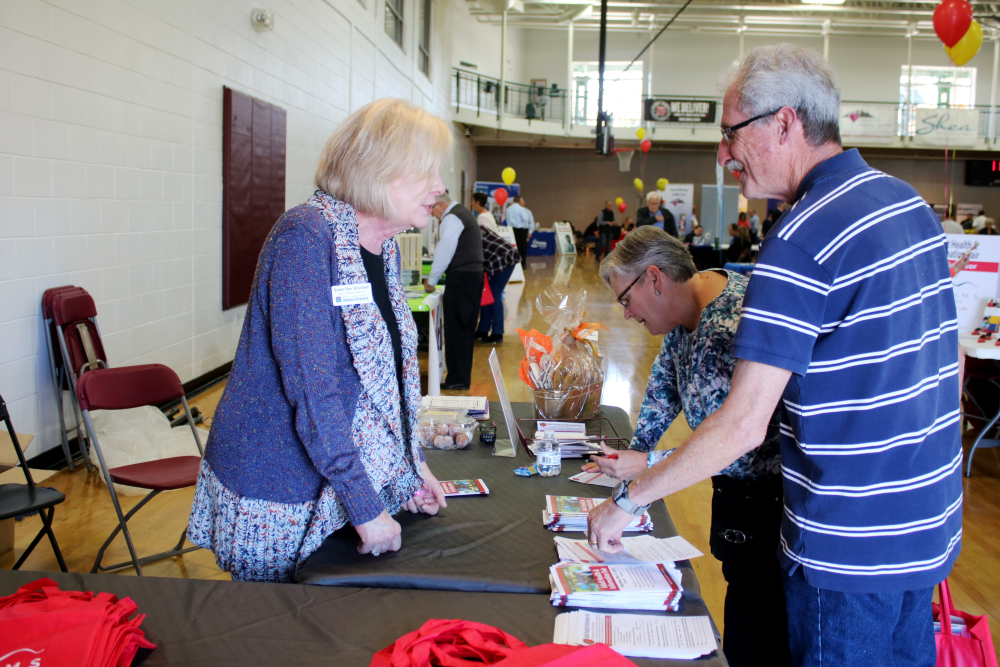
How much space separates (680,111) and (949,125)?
22.2 feet

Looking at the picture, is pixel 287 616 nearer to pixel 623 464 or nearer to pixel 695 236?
pixel 623 464

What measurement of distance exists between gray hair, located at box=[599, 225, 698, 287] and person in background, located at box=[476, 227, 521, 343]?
16.2ft

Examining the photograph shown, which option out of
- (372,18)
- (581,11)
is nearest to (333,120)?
(372,18)

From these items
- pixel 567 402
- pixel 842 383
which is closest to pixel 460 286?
pixel 567 402

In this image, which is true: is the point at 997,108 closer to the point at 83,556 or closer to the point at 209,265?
the point at 209,265

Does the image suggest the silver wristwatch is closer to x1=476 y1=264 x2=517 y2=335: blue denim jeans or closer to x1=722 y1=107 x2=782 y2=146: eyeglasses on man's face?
x1=722 y1=107 x2=782 y2=146: eyeglasses on man's face

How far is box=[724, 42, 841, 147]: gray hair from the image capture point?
1.17m

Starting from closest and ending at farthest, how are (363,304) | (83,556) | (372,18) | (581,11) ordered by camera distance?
(363,304) < (83,556) < (372,18) < (581,11)

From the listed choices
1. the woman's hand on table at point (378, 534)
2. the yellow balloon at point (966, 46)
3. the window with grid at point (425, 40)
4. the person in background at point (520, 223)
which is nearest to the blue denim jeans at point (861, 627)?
the woman's hand on table at point (378, 534)

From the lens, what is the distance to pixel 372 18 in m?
9.23

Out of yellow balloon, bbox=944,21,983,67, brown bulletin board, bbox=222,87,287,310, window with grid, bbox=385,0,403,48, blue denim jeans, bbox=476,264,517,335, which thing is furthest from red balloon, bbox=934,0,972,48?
window with grid, bbox=385,0,403,48

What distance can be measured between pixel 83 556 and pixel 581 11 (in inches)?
769

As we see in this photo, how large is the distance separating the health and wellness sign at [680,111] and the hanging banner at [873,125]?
11.4 feet

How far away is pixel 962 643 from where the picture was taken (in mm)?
1407
